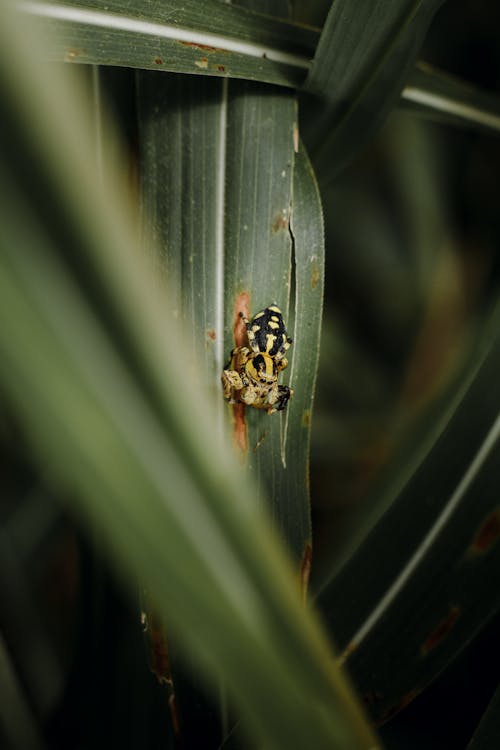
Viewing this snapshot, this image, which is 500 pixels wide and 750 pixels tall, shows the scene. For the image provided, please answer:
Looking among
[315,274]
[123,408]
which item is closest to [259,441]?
[315,274]

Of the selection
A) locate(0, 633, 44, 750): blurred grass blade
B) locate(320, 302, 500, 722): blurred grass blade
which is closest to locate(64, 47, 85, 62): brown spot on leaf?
locate(320, 302, 500, 722): blurred grass blade

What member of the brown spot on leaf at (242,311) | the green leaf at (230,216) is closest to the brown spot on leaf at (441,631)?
the green leaf at (230,216)

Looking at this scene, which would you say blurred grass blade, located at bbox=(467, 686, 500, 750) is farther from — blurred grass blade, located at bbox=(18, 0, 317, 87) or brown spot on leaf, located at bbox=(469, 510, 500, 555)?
blurred grass blade, located at bbox=(18, 0, 317, 87)

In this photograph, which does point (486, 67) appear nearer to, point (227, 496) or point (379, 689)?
point (379, 689)

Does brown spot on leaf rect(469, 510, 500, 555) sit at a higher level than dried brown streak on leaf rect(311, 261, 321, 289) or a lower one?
lower

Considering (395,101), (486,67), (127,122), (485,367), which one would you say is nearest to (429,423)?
(485,367)

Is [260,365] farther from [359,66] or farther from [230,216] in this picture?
[359,66]

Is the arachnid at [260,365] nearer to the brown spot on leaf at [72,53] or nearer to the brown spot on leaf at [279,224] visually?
the brown spot on leaf at [279,224]
